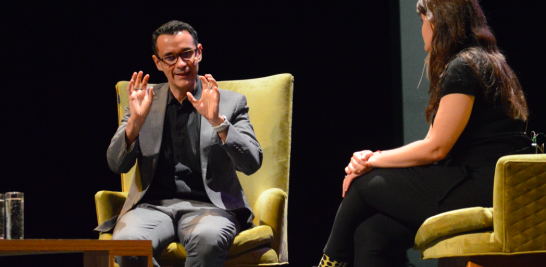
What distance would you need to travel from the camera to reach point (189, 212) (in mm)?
2109

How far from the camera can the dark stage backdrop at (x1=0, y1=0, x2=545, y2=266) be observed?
327 centimetres

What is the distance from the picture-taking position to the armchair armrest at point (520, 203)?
152 centimetres

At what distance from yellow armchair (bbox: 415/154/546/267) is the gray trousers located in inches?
28.4

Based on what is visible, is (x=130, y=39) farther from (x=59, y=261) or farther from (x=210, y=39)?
(x=59, y=261)

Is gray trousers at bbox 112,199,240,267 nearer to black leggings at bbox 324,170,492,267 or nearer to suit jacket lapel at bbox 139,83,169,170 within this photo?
suit jacket lapel at bbox 139,83,169,170

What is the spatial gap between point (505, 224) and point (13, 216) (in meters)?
1.45

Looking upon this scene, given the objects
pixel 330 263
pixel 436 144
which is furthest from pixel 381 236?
pixel 436 144

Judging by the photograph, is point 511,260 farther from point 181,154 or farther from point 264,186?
point 181,154

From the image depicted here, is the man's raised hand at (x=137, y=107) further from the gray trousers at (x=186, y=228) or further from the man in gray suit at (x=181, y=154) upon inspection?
the gray trousers at (x=186, y=228)

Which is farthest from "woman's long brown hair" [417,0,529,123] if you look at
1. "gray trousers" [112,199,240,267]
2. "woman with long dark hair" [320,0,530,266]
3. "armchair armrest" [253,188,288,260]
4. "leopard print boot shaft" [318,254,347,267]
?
"gray trousers" [112,199,240,267]

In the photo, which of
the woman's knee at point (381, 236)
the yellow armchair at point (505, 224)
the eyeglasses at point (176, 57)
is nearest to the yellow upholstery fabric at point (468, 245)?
the yellow armchair at point (505, 224)

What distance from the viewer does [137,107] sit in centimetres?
214

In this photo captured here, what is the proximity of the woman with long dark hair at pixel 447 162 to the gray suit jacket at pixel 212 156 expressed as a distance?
53 centimetres

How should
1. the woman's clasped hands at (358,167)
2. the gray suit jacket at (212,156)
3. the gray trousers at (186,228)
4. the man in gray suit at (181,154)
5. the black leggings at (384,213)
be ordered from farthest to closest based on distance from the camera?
the gray suit jacket at (212,156) < the man in gray suit at (181,154) < the gray trousers at (186,228) < the woman's clasped hands at (358,167) < the black leggings at (384,213)
